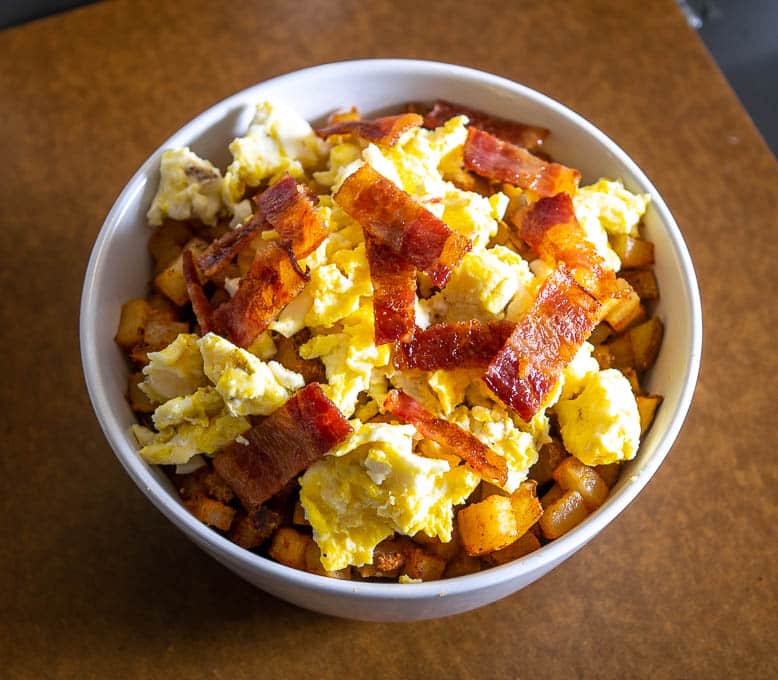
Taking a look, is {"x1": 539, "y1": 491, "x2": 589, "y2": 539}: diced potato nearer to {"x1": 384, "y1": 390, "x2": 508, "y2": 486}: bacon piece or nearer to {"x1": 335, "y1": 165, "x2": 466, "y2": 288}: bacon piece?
{"x1": 384, "y1": 390, "x2": 508, "y2": 486}: bacon piece

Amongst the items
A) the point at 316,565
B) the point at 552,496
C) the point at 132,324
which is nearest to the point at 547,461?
the point at 552,496

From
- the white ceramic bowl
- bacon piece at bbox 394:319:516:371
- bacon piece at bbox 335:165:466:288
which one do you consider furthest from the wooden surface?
bacon piece at bbox 335:165:466:288

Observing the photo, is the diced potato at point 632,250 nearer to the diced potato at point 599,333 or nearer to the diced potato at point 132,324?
the diced potato at point 599,333

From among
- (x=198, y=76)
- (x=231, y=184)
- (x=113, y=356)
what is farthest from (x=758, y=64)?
(x=113, y=356)

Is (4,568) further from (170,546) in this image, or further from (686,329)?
(686,329)

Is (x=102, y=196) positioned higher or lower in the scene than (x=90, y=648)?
higher
